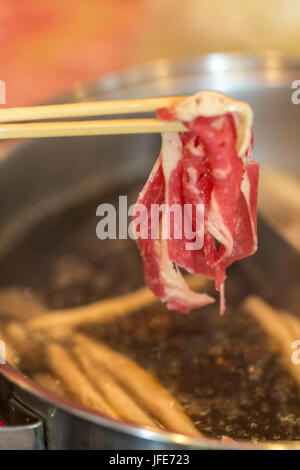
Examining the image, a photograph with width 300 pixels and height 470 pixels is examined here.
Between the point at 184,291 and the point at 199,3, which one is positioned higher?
the point at 199,3

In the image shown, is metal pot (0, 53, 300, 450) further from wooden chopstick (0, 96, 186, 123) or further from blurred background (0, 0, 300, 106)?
wooden chopstick (0, 96, 186, 123)

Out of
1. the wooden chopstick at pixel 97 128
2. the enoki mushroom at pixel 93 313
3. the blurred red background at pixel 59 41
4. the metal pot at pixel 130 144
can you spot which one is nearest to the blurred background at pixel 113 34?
the blurred red background at pixel 59 41

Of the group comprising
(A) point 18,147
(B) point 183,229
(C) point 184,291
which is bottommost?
(C) point 184,291

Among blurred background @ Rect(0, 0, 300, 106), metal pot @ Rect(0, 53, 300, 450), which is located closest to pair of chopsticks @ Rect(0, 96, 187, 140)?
metal pot @ Rect(0, 53, 300, 450)

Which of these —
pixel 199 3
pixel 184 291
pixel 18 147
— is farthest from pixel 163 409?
pixel 199 3

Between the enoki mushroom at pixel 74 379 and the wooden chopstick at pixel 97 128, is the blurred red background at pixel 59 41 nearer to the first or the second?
the enoki mushroom at pixel 74 379

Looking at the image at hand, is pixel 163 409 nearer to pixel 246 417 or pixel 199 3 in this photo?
pixel 246 417
